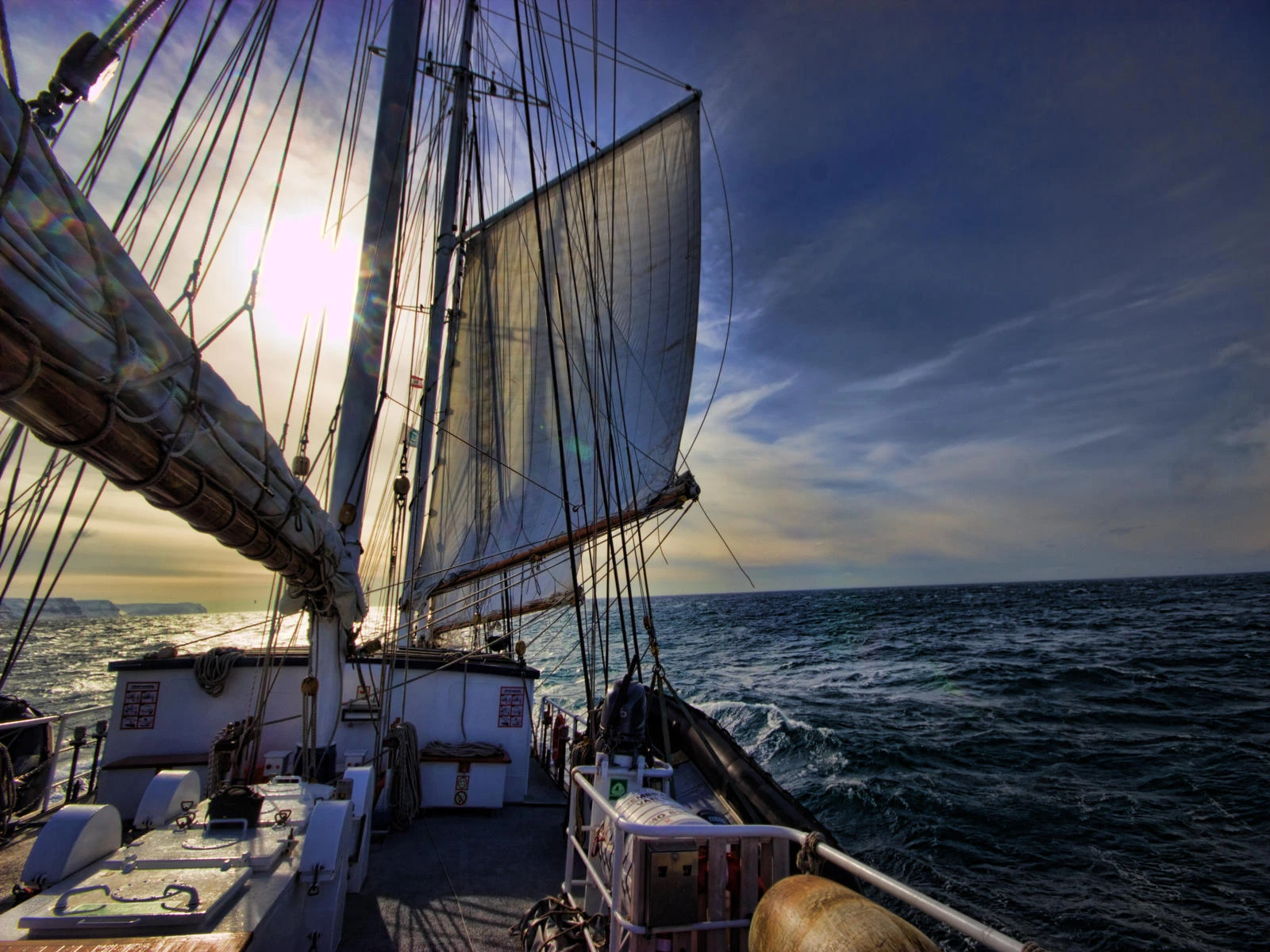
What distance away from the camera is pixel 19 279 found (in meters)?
2.03

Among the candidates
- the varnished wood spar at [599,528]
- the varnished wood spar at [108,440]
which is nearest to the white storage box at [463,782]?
the varnished wood spar at [108,440]

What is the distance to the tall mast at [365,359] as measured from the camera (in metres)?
6.59

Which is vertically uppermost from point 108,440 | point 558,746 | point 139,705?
point 108,440

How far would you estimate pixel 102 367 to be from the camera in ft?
7.86

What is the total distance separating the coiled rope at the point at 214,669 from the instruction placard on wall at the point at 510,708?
12.1ft

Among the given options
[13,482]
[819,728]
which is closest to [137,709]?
[13,482]

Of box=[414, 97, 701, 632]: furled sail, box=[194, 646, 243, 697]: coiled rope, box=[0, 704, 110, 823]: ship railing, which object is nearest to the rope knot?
box=[0, 704, 110, 823]: ship railing

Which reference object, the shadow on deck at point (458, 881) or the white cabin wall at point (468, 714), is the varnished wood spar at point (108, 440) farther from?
the white cabin wall at point (468, 714)

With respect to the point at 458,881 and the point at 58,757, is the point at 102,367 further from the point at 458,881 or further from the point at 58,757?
the point at 58,757

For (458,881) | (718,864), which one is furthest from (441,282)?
(718,864)

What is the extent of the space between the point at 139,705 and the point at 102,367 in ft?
27.0

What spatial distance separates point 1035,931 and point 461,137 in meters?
16.3

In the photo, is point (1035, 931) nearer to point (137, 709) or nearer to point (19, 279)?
point (19, 279)

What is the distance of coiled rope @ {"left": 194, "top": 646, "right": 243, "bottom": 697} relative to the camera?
27.2 feet
